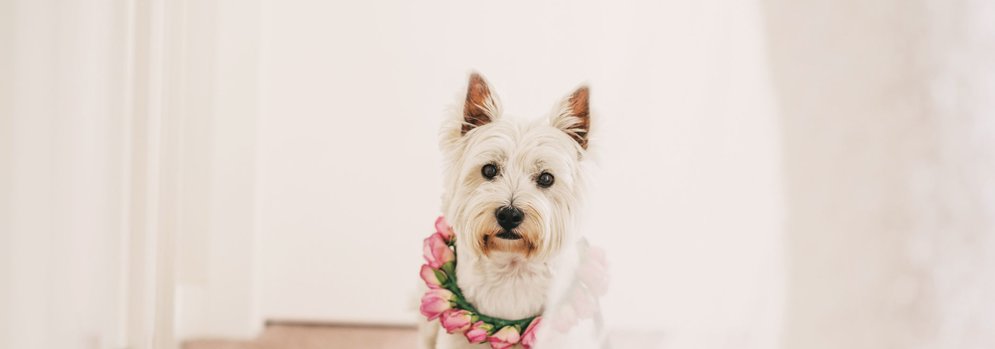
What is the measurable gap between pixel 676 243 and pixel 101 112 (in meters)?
0.97

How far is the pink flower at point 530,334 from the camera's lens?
1008 millimetres

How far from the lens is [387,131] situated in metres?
1.84

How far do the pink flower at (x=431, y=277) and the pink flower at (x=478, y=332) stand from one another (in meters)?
0.10

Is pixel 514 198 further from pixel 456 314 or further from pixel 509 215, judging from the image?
pixel 456 314

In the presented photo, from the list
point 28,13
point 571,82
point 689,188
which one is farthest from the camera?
point 571,82

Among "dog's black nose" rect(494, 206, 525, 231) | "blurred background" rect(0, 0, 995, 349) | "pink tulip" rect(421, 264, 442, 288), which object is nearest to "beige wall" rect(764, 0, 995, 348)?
"blurred background" rect(0, 0, 995, 349)

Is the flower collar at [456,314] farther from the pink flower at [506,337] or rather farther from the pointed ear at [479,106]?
the pointed ear at [479,106]

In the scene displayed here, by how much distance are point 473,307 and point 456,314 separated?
0.14ft

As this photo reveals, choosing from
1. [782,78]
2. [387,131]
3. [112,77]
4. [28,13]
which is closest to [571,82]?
[387,131]

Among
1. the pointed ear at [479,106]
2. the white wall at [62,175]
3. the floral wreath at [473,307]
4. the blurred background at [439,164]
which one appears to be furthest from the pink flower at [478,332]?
the white wall at [62,175]

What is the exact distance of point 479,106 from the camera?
108cm

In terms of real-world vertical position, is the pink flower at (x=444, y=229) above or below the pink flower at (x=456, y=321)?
above

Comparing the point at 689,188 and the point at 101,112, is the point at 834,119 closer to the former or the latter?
the point at 689,188

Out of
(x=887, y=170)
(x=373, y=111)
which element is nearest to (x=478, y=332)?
(x=887, y=170)
